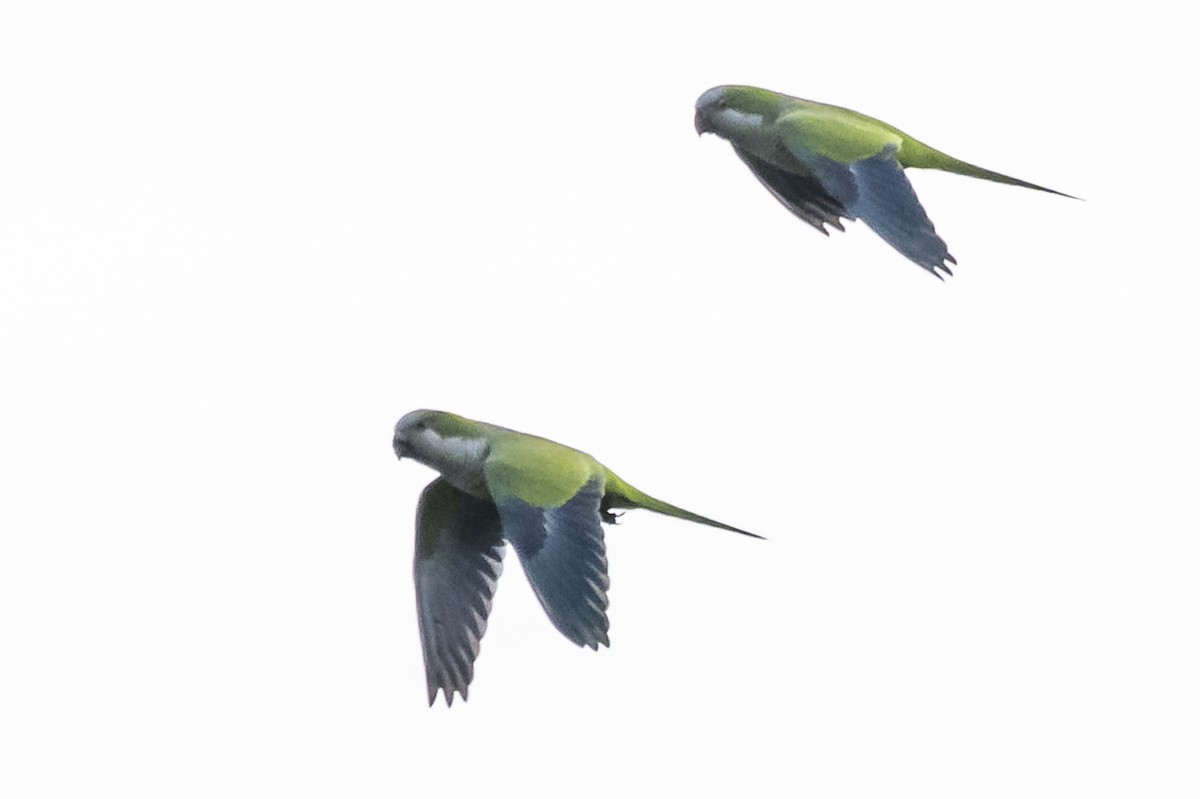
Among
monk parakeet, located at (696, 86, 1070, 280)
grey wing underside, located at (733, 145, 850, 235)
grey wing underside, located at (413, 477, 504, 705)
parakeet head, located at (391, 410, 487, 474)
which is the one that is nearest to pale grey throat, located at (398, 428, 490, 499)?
parakeet head, located at (391, 410, 487, 474)

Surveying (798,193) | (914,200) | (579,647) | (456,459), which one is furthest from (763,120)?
(579,647)

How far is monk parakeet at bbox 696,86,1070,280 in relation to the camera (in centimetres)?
1395

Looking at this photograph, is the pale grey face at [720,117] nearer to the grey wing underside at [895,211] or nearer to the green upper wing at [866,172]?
the green upper wing at [866,172]

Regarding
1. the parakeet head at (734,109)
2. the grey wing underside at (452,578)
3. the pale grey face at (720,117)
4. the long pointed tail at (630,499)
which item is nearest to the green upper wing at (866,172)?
the parakeet head at (734,109)

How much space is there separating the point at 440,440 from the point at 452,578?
0.81m

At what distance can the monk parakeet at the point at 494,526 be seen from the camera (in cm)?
1312

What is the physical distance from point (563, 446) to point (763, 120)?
2.34 meters

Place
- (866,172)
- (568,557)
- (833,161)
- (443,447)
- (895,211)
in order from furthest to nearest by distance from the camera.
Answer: (833,161), (866,172), (443,447), (895,211), (568,557)

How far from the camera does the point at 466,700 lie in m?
14.5

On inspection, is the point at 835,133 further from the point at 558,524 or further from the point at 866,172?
the point at 558,524

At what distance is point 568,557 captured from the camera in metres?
13.2

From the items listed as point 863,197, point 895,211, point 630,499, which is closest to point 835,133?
point 863,197

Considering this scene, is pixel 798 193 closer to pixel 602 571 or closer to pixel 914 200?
pixel 914 200

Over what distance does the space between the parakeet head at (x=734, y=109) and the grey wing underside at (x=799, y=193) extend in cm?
14
